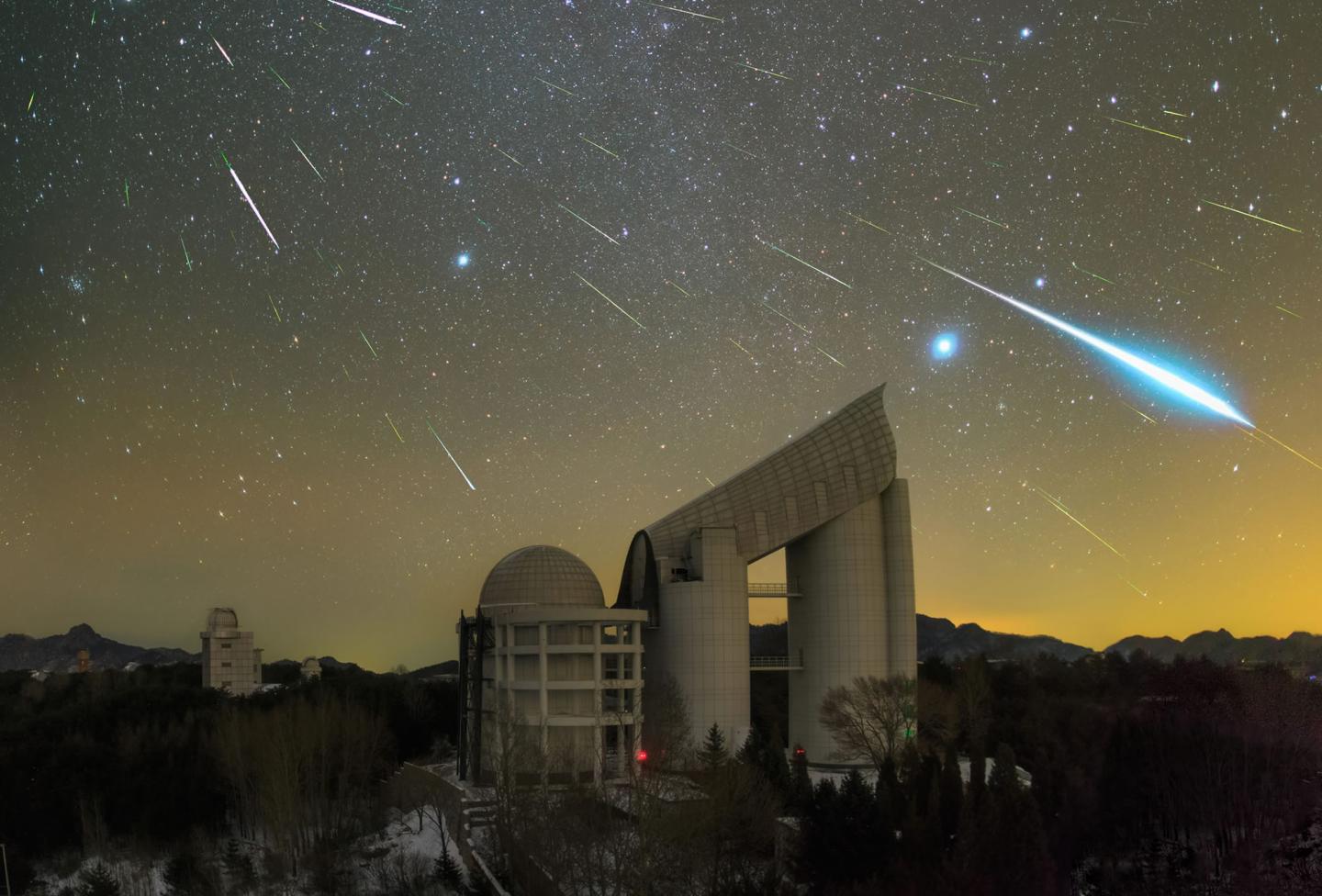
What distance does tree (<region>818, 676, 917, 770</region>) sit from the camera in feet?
193

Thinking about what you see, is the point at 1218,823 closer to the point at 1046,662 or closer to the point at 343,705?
the point at 343,705

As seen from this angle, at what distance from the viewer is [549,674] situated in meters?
53.7

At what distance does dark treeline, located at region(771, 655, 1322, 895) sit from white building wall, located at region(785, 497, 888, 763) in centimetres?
470

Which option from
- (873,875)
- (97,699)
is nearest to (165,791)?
(97,699)

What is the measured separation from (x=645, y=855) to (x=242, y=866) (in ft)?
87.0

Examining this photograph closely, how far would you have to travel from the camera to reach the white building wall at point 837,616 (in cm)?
6506

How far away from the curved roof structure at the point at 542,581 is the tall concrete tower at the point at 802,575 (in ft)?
22.4

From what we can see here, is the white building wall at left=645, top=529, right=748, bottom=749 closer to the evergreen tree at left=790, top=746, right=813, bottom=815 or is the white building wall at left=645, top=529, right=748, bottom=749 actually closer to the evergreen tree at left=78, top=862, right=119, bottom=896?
the evergreen tree at left=790, top=746, right=813, bottom=815

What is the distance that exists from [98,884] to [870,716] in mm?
36918

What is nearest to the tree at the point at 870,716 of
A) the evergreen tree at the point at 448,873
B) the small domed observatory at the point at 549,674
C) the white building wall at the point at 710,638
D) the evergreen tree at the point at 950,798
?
the white building wall at the point at 710,638

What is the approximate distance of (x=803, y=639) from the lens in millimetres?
67188

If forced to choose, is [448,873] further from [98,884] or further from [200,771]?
[200,771]

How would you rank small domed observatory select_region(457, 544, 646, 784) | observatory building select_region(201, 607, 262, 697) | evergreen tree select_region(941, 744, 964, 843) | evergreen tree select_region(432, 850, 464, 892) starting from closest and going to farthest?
evergreen tree select_region(941, 744, 964, 843) < evergreen tree select_region(432, 850, 464, 892) < small domed observatory select_region(457, 544, 646, 784) < observatory building select_region(201, 607, 262, 697)

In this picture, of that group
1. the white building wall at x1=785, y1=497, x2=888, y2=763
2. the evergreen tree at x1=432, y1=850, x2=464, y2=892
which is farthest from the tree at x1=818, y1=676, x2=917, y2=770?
the evergreen tree at x1=432, y1=850, x2=464, y2=892
